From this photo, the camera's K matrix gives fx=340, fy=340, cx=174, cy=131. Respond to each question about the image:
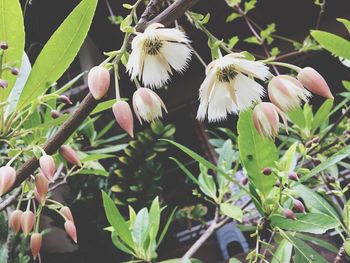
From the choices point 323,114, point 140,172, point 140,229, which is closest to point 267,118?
point 140,229

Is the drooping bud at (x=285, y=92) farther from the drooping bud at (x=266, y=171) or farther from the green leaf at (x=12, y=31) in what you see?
the green leaf at (x=12, y=31)

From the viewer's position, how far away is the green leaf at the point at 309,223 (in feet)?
2.15

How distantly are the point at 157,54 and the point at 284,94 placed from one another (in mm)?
176

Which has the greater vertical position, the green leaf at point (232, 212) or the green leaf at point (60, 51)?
the green leaf at point (60, 51)

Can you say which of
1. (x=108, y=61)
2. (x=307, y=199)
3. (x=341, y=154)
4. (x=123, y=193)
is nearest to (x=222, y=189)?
(x=307, y=199)

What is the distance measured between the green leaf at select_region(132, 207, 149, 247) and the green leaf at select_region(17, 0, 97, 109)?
471mm

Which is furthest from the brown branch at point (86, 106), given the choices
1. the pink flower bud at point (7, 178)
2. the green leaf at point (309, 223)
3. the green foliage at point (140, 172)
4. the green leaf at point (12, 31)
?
the green foliage at point (140, 172)

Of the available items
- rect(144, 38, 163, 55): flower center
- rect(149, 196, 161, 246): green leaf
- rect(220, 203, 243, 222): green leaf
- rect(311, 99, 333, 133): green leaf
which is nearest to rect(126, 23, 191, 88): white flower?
rect(144, 38, 163, 55): flower center

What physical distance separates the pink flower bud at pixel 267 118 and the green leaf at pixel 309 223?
12.4 inches

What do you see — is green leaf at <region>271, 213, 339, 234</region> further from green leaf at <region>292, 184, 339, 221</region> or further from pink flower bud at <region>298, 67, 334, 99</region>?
pink flower bud at <region>298, 67, 334, 99</region>

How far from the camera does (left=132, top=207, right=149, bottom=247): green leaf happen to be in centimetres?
94

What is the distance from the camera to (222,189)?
111 cm

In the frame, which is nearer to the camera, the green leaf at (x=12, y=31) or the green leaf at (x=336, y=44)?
the green leaf at (x=12, y=31)

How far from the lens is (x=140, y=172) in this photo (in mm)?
1646
